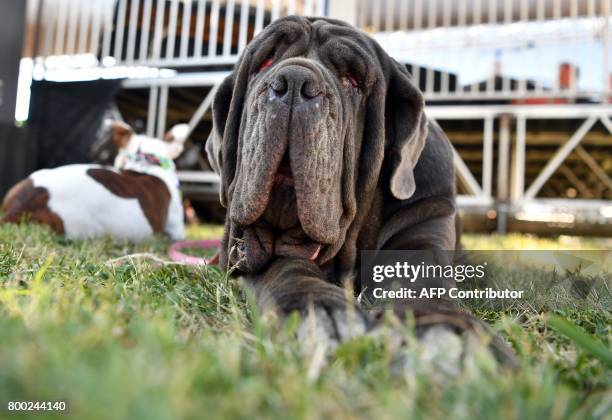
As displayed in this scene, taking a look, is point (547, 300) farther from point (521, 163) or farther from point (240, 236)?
point (521, 163)

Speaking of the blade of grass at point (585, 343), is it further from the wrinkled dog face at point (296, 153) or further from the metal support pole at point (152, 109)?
the metal support pole at point (152, 109)

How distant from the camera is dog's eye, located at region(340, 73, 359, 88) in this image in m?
1.97

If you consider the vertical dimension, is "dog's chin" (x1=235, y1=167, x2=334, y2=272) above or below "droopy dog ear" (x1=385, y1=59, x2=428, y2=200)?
below

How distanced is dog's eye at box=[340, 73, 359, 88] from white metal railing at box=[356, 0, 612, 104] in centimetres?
545

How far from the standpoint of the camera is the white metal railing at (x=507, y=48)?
6863 millimetres

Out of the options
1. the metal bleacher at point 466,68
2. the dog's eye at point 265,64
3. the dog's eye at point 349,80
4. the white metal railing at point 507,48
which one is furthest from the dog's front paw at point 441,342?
the white metal railing at point 507,48

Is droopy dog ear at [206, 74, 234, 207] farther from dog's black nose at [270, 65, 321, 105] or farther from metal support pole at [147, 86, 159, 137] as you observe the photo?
metal support pole at [147, 86, 159, 137]

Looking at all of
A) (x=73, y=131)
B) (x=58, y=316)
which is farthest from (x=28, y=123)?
(x=58, y=316)

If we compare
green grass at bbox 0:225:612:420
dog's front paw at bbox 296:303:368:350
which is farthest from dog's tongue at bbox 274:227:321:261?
dog's front paw at bbox 296:303:368:350

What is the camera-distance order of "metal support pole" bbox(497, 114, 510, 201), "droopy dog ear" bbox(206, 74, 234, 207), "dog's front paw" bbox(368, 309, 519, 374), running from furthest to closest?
"metal support pole" bbox(497, 114, 510, 201) < "droopy dog ear" bbox(206, 74, 234, 207) < "dog's front paw" bbox(368, 309, 519, 374)

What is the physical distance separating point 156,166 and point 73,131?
2923 mm

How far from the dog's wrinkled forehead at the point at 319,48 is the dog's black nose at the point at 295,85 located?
0.76ft

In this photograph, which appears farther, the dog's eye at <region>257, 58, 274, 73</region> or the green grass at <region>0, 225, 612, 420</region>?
the dog's eye at <region>257, 58, 274, 73</region>

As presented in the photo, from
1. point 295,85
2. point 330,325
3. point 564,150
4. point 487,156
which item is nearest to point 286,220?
point 295,85
